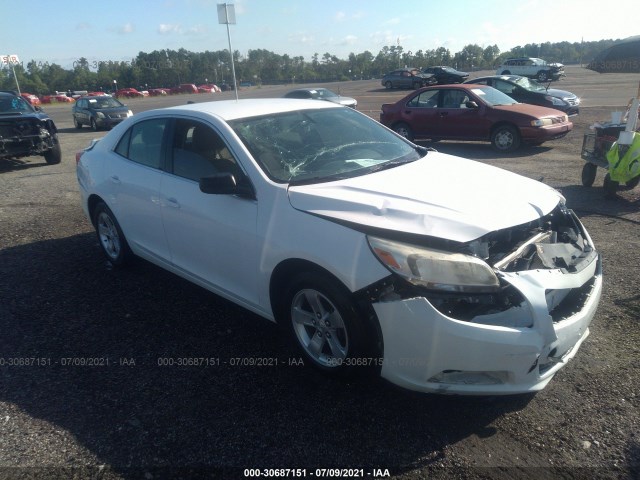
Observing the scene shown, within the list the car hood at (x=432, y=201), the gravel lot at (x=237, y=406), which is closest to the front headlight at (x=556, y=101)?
the gravel lot at (x=237, y=406)

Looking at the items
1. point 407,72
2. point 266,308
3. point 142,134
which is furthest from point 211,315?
point 407,72

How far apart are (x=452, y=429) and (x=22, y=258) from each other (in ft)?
17.1

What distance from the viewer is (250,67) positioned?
319 feet

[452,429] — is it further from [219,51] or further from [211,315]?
[219,51]

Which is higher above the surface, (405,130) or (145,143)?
(145,143)

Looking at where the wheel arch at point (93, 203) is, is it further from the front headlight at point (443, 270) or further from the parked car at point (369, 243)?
the front headlight at point (443, 270)

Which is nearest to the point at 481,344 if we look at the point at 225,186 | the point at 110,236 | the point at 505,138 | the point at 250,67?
the point at 225,186

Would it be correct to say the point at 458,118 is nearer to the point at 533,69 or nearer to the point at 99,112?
the point at 99,112

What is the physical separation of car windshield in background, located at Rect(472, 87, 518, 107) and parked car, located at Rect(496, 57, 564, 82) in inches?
Result: 1060

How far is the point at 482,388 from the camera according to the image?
2.64 metres

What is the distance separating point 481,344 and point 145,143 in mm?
3435

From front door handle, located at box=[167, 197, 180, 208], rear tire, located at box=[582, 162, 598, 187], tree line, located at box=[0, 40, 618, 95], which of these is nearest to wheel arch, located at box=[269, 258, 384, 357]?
front door handle, located at box=[167, 197, 180, 208]

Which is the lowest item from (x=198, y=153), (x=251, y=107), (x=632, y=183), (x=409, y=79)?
(x=409, y=79)

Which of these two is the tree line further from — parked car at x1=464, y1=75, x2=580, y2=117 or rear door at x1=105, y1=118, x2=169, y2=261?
rear door at x1=105, y1=118, x2=169, y2=261
